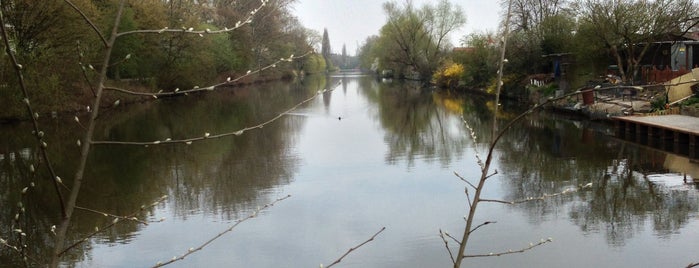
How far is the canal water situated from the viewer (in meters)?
8.12

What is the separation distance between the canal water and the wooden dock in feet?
1.83

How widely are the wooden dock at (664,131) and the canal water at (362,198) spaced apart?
559mm

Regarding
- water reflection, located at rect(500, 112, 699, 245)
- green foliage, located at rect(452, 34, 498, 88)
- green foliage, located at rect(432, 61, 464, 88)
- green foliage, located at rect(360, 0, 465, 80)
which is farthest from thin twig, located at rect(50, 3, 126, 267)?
green foliage, located at rect(360, 0, 465, 80)

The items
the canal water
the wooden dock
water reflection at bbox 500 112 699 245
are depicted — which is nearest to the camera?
the canal water

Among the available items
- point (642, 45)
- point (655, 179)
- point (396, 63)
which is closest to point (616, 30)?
point (642, 45)

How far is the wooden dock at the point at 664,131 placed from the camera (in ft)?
49.4

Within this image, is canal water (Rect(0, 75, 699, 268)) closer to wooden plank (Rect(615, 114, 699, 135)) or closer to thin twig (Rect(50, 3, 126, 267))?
wooden plank (Rect(615, 114, 699, 135))

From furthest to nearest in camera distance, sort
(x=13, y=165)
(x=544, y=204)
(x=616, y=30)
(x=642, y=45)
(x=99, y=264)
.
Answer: (x=642, y=45) → (x=616, y=30) → (x=13, y=165) → (x=544, y=204) → (x=99, y=264)

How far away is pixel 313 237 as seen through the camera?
8844 mm

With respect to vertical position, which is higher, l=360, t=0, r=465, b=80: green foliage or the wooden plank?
l=360, t=0, r=465, b=80: green foliage

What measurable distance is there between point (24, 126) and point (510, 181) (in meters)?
16.1

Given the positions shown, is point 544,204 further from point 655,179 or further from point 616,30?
point 616,30

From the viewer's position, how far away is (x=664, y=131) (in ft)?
54.0

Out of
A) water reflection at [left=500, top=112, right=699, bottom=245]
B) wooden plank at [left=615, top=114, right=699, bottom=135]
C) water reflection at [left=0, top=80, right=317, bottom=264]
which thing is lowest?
water reflection at [left=500, top=112, right=699, bottom=245]
